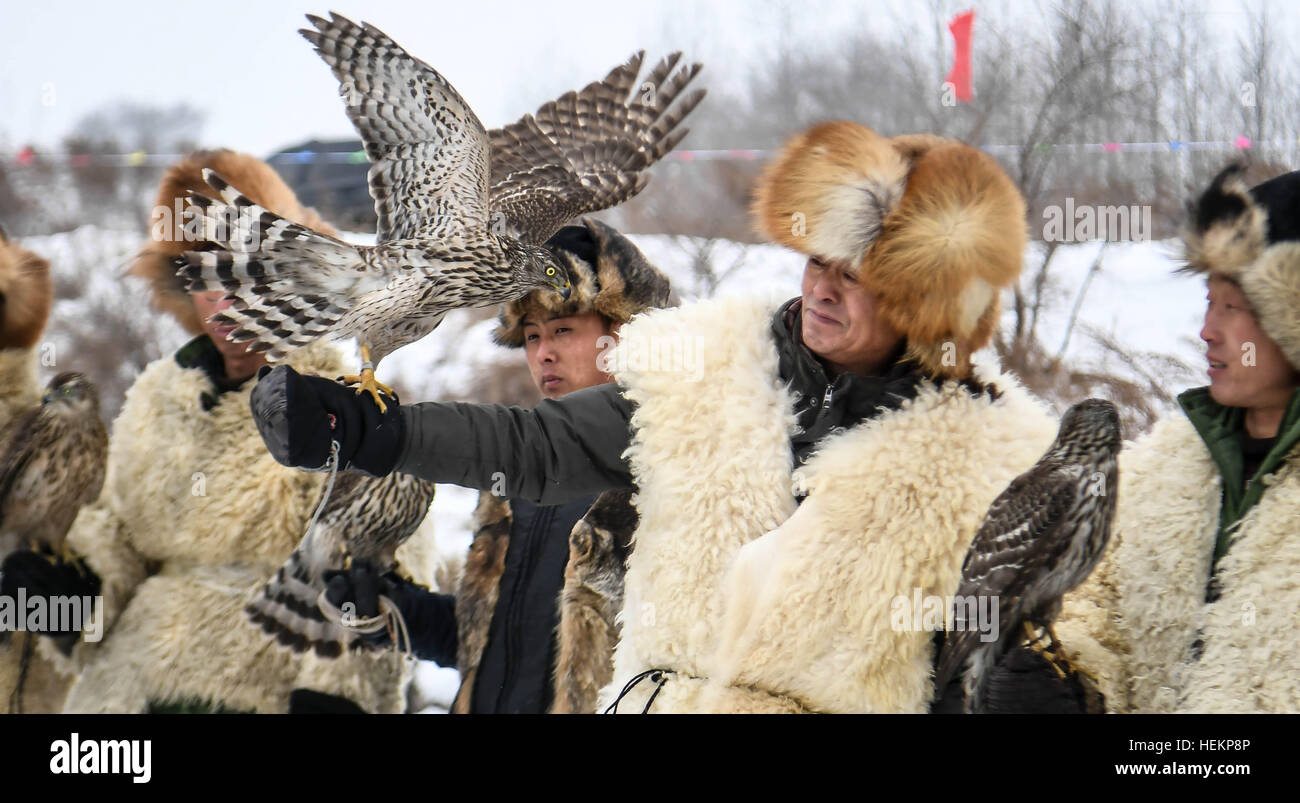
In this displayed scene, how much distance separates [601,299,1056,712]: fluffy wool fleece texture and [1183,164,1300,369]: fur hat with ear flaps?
13.7 inches

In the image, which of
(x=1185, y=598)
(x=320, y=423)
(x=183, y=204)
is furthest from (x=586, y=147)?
(x=1185, y=598)

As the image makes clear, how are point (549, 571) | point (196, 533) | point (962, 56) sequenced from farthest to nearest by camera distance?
point (962, 56)
point (196, 533)
point (549, 571)

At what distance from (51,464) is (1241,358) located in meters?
2.37

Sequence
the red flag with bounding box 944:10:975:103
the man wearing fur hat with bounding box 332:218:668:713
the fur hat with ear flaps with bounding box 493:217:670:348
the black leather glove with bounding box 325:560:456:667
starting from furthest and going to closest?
1. the red flag with bounding box 944:10:975:103
2. the fur hat with ear flaps with bounding box 493:217:670:348
3. the black leather glove with bounding box 325:560:456:667
4. the man wearing fur hat with bounding box 332:218:668:713

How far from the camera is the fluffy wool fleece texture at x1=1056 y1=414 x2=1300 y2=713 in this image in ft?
5.18

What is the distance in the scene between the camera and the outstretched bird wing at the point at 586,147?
2531mm

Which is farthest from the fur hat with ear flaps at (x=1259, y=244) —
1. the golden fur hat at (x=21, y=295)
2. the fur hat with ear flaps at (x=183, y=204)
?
the golden fur hat at (x=21, y=295)

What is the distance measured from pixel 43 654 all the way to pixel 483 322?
3372 mm

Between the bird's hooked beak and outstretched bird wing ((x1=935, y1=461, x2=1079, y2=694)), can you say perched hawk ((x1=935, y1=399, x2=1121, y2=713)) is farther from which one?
the bird's hooked beak

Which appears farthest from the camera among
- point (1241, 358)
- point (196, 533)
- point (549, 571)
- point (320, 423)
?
point (196, 533)

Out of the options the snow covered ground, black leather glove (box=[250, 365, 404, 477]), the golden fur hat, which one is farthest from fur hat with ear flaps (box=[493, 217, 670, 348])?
the snow covered ground

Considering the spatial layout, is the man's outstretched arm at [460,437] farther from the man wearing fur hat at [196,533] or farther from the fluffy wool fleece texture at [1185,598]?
the man wearing fur hat at [196,533]

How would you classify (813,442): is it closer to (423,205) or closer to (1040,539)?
(1040,539)

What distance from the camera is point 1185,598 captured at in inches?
67.7
